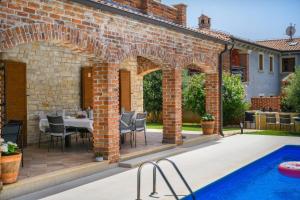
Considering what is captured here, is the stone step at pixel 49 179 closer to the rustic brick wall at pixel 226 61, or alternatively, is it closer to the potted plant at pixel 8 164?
the potted plant at pixel 8 164

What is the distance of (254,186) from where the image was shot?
23.9 feet

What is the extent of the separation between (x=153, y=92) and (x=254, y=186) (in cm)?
1466

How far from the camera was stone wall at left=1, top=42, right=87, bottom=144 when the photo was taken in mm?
10836

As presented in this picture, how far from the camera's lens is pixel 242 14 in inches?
3962

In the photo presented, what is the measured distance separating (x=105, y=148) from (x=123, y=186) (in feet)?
4.90

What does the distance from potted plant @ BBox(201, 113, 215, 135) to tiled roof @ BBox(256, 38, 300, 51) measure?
65.2 ft

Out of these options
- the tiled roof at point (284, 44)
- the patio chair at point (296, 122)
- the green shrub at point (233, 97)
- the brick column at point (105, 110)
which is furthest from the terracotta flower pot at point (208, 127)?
the tiled roof at point (284, 44)

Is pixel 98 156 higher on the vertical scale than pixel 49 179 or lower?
higher

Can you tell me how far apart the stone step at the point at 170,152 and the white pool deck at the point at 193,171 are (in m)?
0.25

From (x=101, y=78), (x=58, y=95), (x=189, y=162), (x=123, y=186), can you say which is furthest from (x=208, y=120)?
(x=123, y=186)

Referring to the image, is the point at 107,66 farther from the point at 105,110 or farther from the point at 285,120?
the point at 285,120

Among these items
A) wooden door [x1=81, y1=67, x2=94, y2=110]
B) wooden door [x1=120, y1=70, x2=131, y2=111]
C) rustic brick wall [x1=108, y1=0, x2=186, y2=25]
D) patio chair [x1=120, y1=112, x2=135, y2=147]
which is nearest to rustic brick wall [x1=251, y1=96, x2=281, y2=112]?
rustic brick wall [x1=108, y1=0, x2=186, y2=25]

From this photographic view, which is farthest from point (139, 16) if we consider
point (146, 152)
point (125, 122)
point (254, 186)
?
point (254, 186)

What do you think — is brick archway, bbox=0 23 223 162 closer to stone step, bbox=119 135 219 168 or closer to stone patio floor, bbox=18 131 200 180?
stone step, bbox=119 135 219 168
